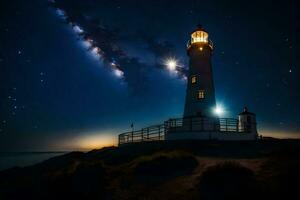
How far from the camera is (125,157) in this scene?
59.8ft

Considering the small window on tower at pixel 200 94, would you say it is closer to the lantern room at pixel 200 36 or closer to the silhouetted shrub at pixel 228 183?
the lantern room at pixel 200 36

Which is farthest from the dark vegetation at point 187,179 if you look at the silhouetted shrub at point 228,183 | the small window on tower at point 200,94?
the small window on tower at point 200,94

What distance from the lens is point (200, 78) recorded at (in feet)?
88.8

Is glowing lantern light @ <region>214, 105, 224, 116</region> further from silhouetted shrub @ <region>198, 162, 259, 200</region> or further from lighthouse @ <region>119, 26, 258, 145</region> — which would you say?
silhouetted shrub @ <region>198, 162, 259, 200</region>

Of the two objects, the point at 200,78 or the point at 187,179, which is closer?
the point at 187,179

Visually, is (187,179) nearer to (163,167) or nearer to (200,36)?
(163,167)

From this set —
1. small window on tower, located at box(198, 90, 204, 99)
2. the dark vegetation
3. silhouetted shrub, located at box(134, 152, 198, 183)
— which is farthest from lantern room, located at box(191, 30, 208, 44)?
silhouetted shrub, located at box(134, 152, 198, 183)

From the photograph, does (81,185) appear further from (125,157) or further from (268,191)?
(268,191)

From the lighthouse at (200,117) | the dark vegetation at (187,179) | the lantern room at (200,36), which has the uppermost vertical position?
the lantern room at (200,36)

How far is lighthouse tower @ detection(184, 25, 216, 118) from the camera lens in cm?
2609

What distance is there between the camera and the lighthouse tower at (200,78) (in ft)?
85.6

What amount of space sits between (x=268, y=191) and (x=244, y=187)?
0.84 m

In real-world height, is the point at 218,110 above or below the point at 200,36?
below

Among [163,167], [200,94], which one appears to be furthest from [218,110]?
[163,167]
